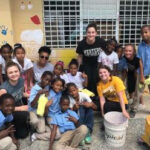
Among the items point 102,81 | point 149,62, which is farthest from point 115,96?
point 149,62

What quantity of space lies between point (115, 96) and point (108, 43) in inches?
46.0

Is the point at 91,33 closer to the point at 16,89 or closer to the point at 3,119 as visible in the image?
the point at 16,89

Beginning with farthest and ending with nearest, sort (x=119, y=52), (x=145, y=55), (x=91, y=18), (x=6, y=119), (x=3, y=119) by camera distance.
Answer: (x=91, y=18) < (x=119, y=52) < (x=145, y=55) < (x=6, y=119) < (x=3, y=119)

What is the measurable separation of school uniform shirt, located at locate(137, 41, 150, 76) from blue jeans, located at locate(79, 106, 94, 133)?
3.89 feet

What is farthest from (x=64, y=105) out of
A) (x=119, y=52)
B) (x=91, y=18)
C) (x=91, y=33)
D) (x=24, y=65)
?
(x=91, y=18)

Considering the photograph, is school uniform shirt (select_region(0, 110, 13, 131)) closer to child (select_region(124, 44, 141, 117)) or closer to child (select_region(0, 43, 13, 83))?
child (select_region(0, 43, 13, 83))

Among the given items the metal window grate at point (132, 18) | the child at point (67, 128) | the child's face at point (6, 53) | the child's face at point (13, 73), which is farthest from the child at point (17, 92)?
the metal window grate at point (132, 18)

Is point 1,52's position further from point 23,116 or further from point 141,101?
point 141,101

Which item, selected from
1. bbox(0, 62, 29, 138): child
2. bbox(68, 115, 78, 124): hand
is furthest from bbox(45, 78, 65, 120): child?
bbox(0, 62, 29, 138): child

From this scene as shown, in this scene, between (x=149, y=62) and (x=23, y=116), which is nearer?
(x=23, y=116)

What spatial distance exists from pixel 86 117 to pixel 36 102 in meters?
0.75

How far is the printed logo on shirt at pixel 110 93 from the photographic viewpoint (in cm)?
362

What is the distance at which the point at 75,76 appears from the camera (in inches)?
165

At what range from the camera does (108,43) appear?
4.43m
